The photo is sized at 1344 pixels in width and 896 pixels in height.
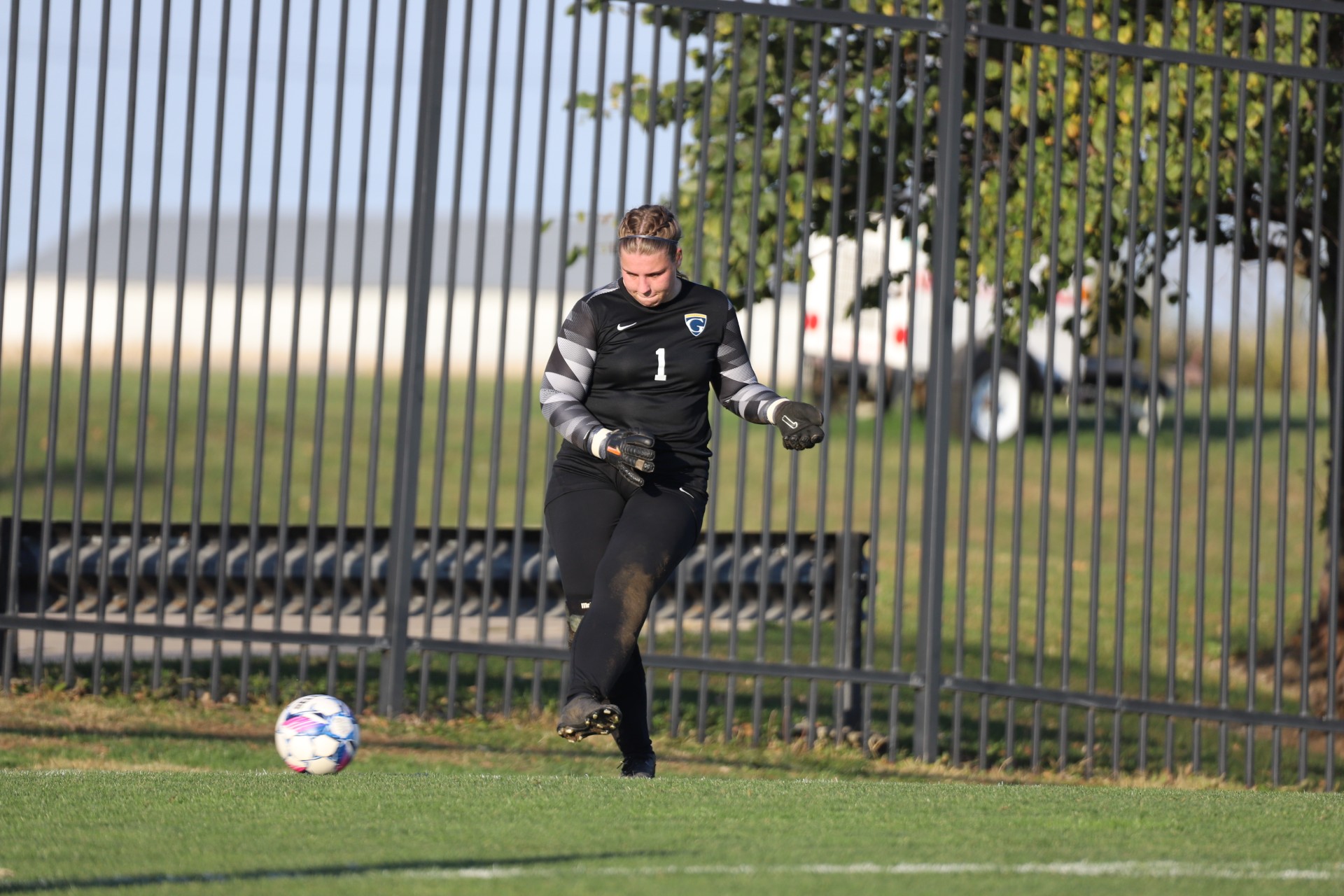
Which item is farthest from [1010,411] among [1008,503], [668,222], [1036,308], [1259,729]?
[668,222]

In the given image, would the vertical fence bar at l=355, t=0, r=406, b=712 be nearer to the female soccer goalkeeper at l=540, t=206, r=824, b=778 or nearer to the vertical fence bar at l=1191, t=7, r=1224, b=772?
the female soccer goalkeeper at l=540, t=206, r=824, b=778

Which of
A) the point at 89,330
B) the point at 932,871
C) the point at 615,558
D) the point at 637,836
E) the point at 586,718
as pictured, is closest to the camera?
the point at 932,871

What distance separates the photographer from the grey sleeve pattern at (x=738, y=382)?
523cm

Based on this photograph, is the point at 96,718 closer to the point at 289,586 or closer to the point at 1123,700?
the point at 289,586

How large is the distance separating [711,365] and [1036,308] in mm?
3818

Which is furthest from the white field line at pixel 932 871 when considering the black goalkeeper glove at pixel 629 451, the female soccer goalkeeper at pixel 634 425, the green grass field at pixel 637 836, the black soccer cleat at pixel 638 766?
the black soccer cleat at pixel 638 766

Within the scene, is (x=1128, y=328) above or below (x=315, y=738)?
above

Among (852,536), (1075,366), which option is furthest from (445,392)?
(1075,366)

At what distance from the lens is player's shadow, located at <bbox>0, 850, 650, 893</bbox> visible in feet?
11.1

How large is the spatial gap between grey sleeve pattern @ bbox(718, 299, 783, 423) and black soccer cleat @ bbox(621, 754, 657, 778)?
1.19 m

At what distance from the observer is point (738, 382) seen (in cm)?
529

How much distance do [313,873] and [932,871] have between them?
52.8 inches

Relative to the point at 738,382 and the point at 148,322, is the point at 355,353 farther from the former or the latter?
the point at 738,382

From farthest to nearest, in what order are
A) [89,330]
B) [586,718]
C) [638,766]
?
[89,330], [638,766], [586,718]
